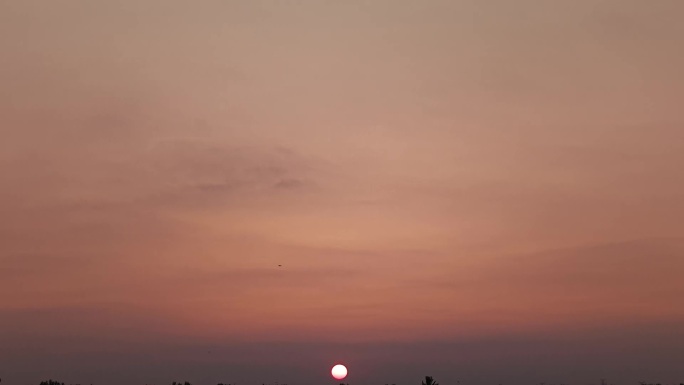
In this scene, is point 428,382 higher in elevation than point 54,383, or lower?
higher

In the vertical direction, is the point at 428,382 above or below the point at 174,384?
above

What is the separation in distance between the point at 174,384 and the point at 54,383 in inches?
2101

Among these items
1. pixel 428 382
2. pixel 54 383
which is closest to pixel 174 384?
pixel 54 383

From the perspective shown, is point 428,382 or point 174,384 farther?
→ point 174,384

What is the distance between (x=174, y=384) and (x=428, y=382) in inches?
6446

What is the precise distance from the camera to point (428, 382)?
77.4 metres

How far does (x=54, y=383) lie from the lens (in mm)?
184250

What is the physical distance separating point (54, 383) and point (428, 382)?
193000 millimetres

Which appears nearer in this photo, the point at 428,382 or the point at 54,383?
the point at 428,382

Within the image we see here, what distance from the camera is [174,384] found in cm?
19388

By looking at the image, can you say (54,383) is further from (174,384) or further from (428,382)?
(428,382)
